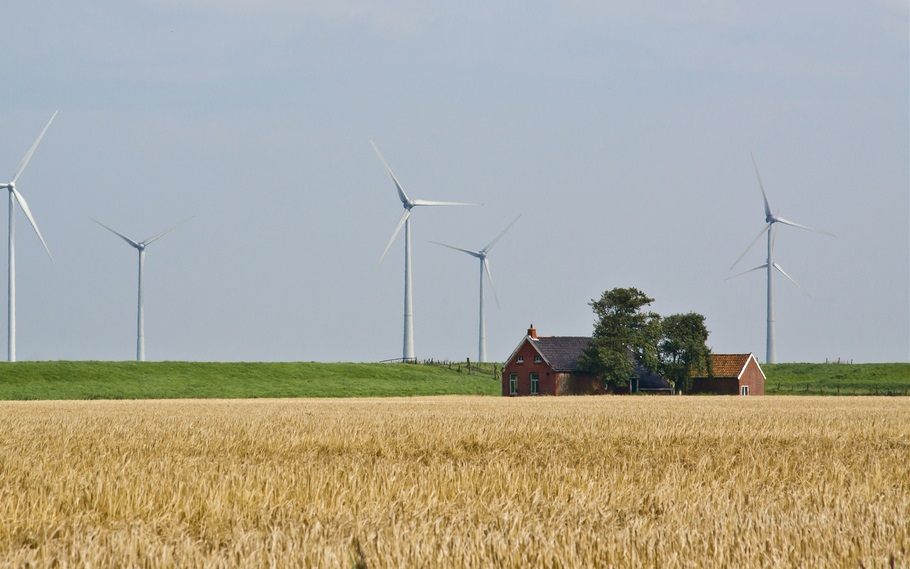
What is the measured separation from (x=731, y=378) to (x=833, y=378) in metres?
25.4

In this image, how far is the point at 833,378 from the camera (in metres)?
139

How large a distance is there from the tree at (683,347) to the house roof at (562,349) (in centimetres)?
837

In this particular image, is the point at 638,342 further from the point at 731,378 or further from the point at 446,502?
the point at 446,502

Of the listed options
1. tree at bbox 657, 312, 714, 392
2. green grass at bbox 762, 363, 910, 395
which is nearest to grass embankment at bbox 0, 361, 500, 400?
tree at bbox 657, 312, 714, 392

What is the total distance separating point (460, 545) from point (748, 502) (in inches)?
217

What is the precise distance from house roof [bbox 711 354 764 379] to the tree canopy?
596 centimetres

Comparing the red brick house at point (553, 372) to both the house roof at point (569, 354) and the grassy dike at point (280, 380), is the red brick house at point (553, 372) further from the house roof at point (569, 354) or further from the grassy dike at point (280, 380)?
the grassy dike at point (280, 380)

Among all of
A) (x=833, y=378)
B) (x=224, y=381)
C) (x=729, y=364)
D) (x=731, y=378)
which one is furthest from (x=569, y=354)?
(x=833, y=378)

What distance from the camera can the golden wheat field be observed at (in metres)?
8.90

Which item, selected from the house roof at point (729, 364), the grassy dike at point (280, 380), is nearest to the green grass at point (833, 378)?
the grassy dike at point (280, 380)

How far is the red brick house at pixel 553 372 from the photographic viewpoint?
113 meters

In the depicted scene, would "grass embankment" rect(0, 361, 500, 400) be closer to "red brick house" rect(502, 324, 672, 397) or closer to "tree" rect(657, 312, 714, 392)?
"red brick house" rect(502, 324, 672, 397)

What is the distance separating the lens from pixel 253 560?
859 centimetres

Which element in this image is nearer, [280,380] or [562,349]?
[280,380]
